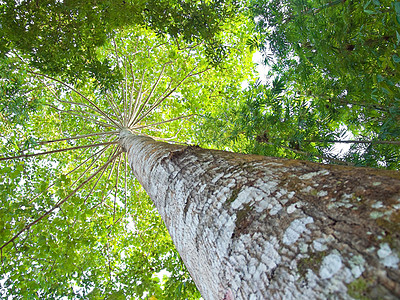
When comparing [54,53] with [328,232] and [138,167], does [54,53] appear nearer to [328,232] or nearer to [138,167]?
[138,167]

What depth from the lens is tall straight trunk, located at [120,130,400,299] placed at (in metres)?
0.60

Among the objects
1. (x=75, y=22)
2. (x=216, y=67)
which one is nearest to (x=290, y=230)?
(x=216, y=67)

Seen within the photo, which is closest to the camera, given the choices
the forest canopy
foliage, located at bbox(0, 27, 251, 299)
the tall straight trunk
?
the tall straight trunk

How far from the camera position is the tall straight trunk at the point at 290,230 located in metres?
0.60

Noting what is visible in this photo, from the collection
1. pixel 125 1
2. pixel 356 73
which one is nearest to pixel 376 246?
pixel 356 73

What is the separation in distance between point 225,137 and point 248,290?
3.16 metres

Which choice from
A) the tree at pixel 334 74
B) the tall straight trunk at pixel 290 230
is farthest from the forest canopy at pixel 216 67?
the tall straight trunk at pixel 290 230

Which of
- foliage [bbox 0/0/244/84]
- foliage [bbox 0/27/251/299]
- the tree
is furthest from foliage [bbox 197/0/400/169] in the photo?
foliage [bbox 0/27/251/299]

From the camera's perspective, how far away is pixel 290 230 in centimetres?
79

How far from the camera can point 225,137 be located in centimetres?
388

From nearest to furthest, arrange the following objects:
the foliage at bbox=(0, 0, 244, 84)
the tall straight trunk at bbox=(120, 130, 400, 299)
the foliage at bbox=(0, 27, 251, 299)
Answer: the tall straight trunk at bbox=(120, 130, 400, 299) → the foliage at bbox=(0, 0, 244, 84) → the foliage at bbox=(0, 27, 251, 299)

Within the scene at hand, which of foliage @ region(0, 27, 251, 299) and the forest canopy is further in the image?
foliage @ region(0, 27, 251, 299)

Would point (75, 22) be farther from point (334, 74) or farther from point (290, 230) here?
point (290, 230)

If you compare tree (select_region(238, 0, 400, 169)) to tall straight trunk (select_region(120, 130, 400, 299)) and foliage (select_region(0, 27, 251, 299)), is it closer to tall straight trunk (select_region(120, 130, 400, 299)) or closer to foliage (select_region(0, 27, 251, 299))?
tall straight trunk (select_region(120, 130, 400, 299))
